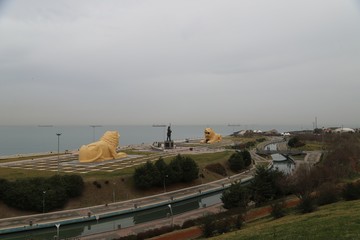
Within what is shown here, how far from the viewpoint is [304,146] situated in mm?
96000

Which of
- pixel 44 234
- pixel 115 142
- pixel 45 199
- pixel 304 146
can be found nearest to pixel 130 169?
pixel 115 142

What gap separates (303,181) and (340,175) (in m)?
8.65

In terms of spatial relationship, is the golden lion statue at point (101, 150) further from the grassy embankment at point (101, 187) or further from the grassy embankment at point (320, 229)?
the grassy embankment at point (320, 229)

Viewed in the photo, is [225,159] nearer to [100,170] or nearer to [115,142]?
[115,142]

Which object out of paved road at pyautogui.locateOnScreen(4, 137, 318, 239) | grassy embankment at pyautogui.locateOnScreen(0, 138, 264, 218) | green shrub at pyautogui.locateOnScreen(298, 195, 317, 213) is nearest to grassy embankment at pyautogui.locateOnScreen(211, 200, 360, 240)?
green shrub at pyautogui.locateOnScreen(298, 195, 317, 213)

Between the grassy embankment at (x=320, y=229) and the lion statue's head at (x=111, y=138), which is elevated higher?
the lion statue's head at (x=111, y=138)

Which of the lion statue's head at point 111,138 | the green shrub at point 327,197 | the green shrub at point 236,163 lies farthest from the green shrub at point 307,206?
the lion statue's head at point 111,138

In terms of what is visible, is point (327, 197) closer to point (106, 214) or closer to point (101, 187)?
point (106, 214)

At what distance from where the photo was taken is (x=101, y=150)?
56.1 m

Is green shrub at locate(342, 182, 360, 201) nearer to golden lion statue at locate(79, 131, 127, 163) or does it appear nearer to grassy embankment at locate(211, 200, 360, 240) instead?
grassy embankment at locate(211, 200, 360, 240)

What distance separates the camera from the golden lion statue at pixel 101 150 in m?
54.9

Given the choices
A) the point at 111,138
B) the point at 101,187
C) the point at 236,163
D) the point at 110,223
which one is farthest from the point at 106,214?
the point at 236,163

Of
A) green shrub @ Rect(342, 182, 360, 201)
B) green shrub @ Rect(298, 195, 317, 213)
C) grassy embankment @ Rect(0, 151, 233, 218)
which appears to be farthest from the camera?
grassy embankment @ Rect(0, 151, 233, 218)

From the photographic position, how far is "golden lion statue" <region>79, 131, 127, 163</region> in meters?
54.9
